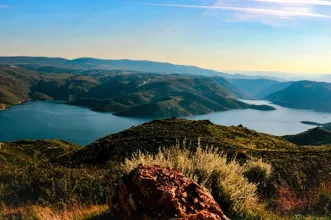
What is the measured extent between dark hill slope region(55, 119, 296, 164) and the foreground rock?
2016 centimetres

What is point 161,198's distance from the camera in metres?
5.34

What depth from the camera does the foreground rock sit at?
5.25 metres

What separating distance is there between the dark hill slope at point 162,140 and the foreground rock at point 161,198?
20.2 m

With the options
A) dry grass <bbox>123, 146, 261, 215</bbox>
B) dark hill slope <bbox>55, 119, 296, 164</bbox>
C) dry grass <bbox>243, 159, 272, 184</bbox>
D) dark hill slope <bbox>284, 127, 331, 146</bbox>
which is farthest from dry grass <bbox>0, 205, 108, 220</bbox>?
dark hill slope <bbox>284, 127, 331, 146</bbox>

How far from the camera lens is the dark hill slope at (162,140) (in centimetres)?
3072

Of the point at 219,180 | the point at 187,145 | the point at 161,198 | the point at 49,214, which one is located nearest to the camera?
the point at 161,198

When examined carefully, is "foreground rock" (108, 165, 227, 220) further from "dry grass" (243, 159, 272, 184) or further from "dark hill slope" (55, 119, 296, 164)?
"dark hill slope" (55, 119, 296, 164)

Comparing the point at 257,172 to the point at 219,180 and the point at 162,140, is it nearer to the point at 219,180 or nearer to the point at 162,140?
the point at 219,180

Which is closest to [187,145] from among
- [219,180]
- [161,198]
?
[219,180]

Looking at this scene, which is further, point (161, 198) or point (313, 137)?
point (313, 137)

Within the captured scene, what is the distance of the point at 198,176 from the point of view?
8.00m

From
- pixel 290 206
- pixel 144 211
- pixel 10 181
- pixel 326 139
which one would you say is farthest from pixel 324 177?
pixel 326 139

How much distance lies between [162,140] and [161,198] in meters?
29.3

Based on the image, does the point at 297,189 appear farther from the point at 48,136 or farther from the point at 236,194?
the point at 48,136
